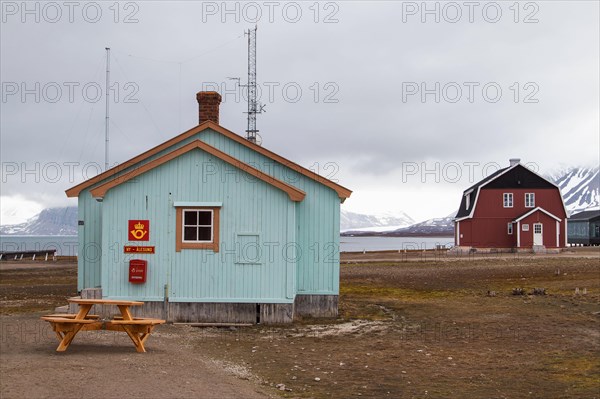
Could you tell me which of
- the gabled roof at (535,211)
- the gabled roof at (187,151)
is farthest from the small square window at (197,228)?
the gabled roof at (535,211)

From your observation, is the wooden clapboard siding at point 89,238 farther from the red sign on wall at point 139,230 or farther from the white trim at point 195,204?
the white trim at point 195,204

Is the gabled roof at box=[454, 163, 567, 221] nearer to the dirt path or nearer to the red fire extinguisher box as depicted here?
the red fire extinguisher box

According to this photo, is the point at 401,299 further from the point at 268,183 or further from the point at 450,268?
the point at 450,268

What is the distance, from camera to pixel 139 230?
18.0m

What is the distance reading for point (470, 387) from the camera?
1131 cm

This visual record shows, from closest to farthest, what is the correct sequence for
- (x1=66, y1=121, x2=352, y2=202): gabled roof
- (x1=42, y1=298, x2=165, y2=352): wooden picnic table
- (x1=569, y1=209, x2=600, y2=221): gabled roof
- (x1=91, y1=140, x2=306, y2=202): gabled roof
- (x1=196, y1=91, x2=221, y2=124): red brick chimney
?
(x1=42, y1=298, x2=165, y2=352): wooden picnic table, (x1=91, y1=140, x2=306, y2=202): gabled roof, (x1=66, y1=121, x2=352, y2=202): gabled roof, (x1=196, y1=91, x2=221, y2=124): red brick chimney, (x1=569, y1=209, x2=600, y2=221): gabled roof

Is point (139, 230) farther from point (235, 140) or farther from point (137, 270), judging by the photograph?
point (235, 140)

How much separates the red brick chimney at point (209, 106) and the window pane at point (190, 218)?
166 inches

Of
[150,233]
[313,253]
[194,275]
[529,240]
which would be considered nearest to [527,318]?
[313,253]

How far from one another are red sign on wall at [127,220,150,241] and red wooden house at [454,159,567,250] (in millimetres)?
43567

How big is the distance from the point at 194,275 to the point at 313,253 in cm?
394

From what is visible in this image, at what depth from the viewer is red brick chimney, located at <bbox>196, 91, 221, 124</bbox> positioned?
69.4 ft

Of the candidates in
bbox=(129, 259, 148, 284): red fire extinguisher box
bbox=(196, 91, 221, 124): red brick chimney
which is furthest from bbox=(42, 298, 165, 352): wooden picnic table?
bbox=(196, 91, 221, 124): red brick chimney

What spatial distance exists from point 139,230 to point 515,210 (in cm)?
4602
